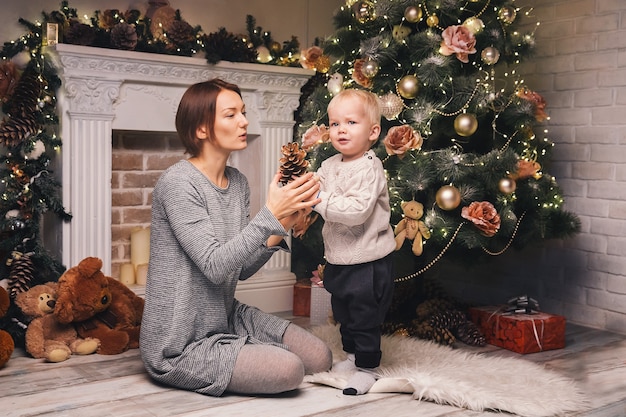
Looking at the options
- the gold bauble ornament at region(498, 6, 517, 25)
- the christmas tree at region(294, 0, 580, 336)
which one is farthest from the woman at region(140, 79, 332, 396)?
the gold bauble ornament at region(498, 6, 517, 25)

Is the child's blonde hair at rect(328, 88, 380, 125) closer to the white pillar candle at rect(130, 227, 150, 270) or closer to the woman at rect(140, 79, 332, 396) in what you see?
the woman at rect(140, 79, 332, 396)

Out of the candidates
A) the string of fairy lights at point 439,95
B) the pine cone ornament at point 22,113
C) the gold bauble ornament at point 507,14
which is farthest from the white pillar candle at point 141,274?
the gold bauble ornament at point 507,14

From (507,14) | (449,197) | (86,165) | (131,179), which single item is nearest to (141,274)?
(131,179)

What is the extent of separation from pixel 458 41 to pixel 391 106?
0.41 m

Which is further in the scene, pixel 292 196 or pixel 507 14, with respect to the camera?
pixel 507 14

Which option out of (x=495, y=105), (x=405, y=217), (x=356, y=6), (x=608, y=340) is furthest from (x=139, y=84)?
(x=608, y=340)

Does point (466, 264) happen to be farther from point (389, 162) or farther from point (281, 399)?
point (281, 399)

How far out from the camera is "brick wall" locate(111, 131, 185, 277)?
400cm

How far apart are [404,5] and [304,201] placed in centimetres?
134

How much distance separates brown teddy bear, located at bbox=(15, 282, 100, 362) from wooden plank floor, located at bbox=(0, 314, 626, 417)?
0.18 ft

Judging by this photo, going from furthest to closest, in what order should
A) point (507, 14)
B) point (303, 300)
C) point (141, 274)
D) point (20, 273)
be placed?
point (303, 300)
point (141, 274)
point (507, 14)
point (20, 273)

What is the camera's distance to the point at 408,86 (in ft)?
11.5

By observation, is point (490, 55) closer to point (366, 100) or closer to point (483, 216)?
point (483, 216)

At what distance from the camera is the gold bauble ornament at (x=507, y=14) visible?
142 inches
